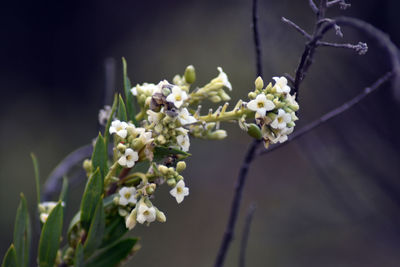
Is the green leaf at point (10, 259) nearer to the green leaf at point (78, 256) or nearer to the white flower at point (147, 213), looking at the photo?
the green leaf at point (78, 256)

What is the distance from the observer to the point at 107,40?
3918 millimetres

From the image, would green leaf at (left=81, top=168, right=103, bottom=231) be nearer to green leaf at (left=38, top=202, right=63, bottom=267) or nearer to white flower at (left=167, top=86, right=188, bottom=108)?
green leaf at (left=38, top=202, right=63, bottom=267)

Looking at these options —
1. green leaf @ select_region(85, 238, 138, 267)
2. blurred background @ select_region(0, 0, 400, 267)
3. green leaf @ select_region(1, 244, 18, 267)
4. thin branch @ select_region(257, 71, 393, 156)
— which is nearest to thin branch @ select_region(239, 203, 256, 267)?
thin branch @ select_region(257, 71, 393, 156)

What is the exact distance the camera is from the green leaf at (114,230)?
86 centimetres

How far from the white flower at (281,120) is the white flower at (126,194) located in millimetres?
268

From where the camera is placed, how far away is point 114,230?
87 cm

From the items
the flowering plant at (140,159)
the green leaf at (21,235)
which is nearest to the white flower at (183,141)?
the flowering plant at (140,159)

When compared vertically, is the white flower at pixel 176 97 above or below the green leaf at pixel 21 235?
above

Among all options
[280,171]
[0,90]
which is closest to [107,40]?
[0,90]

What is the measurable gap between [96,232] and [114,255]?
0.10 metres

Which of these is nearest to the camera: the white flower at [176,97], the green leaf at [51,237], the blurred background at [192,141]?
the white flower at [176,97]

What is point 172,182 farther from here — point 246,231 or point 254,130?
point 246,231

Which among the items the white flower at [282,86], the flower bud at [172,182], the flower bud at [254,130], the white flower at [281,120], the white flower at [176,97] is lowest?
the flower bud at [172,182]

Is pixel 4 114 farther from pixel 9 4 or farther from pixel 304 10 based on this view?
pixel 304 10
